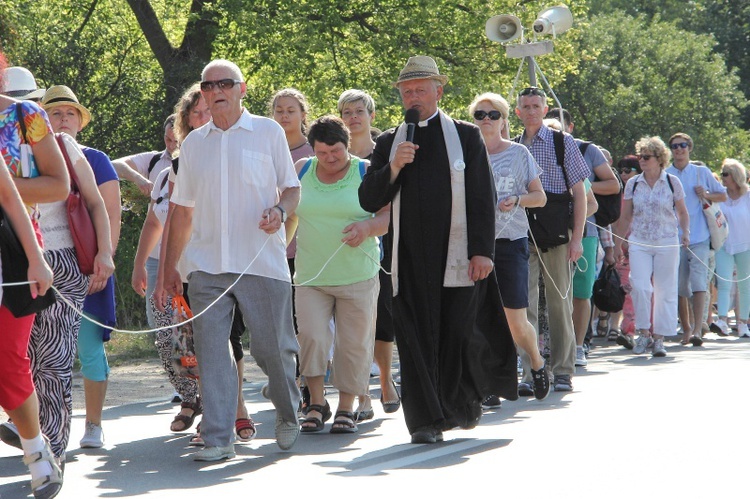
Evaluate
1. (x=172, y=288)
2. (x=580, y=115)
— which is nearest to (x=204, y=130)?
(x=172, y=288)

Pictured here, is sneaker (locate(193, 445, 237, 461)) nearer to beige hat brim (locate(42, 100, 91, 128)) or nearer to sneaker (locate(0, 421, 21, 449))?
sneaker (locate(0, 421, 21, 449))

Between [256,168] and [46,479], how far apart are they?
229 centimetres

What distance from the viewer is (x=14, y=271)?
6148 millimetres

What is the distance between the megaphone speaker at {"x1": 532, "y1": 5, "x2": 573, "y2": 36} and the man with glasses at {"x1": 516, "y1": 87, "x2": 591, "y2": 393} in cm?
653

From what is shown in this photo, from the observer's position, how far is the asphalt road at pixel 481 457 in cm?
662

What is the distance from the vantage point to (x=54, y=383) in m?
7.27

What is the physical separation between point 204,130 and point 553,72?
71.7 feet

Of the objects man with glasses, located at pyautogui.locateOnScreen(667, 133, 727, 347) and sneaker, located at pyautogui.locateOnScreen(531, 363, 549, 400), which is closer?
sneaker, located at pyautogui.locateOnScreen(531, 363, 549, 400)

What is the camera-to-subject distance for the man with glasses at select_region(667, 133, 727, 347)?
16.3 meters

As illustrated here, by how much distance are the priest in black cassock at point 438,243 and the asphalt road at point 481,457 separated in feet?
1.26

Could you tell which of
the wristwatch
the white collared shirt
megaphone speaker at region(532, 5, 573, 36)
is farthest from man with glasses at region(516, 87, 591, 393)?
megaphone speaker at region(532, 5, 573, 36)

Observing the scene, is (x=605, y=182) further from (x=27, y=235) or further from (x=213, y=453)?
(x=27, y=235)

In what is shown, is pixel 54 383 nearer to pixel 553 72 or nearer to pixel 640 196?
pixel 640 196

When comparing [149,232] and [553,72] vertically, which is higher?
[553,72]
